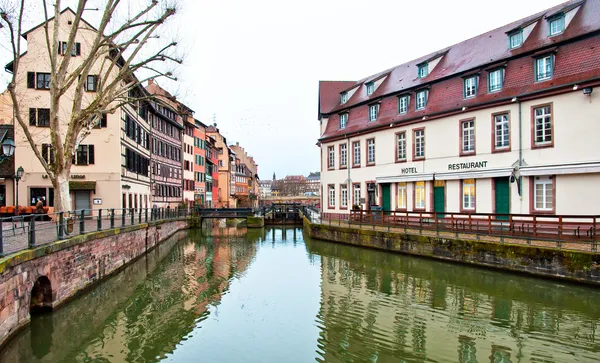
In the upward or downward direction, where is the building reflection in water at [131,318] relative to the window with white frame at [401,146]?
downward

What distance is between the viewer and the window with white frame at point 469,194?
23.3 meters

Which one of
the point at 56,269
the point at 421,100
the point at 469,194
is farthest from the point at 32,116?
the point at 469,194

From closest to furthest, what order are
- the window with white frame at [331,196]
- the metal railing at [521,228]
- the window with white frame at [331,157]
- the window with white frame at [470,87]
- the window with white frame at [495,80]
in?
the metal railing at [521,228]
the window with white frame at [495,80]
the window with white frame at [470,87]
the window with white frame at [331,196]
the window with white frame at [331,157]

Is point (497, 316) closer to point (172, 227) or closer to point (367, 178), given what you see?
point (367, 178)

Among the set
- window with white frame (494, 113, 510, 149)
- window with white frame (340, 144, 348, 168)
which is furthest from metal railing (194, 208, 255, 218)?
window with white frame (494, 113, 510, 149)

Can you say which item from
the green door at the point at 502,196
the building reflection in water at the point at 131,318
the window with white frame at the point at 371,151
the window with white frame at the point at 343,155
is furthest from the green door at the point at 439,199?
the building reflection in water at the point at 131,318

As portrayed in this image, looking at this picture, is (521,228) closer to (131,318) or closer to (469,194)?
(469,194)

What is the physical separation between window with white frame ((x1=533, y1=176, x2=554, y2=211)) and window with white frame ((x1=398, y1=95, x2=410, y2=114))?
34.0 feet

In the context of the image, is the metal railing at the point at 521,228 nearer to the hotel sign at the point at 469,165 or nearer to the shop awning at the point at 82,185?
the hotel sign at the point at 469,165

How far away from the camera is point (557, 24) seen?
68.9 ft

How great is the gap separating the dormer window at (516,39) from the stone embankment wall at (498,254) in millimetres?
11337

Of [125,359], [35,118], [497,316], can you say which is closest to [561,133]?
[497,316]

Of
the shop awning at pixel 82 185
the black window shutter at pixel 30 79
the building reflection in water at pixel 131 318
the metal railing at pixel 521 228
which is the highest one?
the black window shutter at pixel 30 79

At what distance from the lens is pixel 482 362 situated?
834 centimetres
